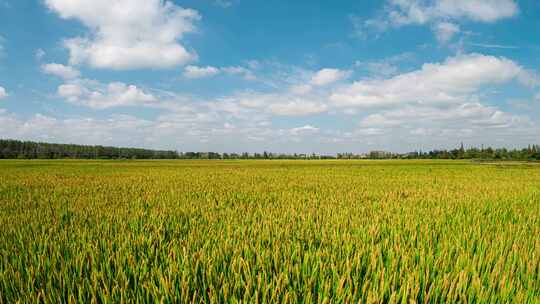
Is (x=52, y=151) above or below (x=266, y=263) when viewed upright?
above

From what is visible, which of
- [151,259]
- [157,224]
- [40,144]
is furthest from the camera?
[40,144]

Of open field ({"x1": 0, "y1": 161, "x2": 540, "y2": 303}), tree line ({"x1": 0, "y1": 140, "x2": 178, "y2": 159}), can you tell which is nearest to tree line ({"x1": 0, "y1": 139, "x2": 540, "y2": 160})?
tree line ({"x1": 0, "y1": 140, "x2": 178, "y2": 159})

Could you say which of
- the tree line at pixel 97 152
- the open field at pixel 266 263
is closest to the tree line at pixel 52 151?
the tree line at pixel 97 152

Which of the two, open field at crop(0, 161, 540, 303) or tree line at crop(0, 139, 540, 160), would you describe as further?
tree line at crop(0, 139, 540, 160)

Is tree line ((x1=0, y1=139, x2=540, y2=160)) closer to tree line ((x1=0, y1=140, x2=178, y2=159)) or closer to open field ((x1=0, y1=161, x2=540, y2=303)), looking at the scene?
tree line ((x1=0, y1=140, x2=178, y2=159))

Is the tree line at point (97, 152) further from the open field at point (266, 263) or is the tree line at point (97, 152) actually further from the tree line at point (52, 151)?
the open field at point (266, 263)

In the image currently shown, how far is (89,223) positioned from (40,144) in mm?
176357

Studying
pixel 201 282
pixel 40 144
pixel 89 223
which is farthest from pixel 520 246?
pixel 40 144

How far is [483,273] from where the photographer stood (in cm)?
240

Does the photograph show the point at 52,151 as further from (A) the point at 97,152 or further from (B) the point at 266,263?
(B) the point at 266,263

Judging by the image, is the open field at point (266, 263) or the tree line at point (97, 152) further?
the tree line at point (97, 152)

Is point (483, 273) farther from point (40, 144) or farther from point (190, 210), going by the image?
point (40, 144)

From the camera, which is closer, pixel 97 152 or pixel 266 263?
pixel 266 263

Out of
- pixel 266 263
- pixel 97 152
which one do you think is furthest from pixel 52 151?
pixel 266 263
